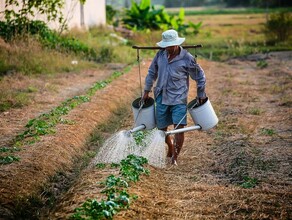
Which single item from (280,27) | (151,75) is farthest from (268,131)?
(280,27)

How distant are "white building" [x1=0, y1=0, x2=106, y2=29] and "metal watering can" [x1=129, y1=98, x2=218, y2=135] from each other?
36.7 ft

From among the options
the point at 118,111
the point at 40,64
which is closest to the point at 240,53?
the point at 40,64

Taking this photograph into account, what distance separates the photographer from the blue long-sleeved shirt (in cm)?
704

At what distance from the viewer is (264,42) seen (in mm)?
23797

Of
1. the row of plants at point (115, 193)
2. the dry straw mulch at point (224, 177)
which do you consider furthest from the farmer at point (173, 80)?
the row of plants at point (115, 193)

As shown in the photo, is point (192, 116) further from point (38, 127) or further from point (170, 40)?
point (38, 127)

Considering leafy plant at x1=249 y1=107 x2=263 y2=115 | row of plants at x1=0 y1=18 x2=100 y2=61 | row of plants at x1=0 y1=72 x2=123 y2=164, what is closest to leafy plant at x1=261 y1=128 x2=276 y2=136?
leafy plant at x1=249 y1=107 x2=263 y2=115

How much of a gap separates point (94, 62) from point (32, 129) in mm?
8964

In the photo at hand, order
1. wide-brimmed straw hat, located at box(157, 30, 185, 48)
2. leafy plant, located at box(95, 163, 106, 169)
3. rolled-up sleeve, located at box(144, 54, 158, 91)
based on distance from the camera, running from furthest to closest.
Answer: rolled-up sleeve, located at box(144, 54, 158, 91) → wide-brimmed straw hat, located at box(157, 30, 185, 48) → leafy plant, located at box(95, 163, 106, 169)

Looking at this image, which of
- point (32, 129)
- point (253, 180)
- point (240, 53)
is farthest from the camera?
point (240, 53)

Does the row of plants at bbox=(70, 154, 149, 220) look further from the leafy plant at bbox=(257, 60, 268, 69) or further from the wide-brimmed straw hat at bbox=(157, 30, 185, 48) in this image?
the leafy plant at bbox=(257, 60, 268, 69)

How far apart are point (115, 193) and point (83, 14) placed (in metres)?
18.4

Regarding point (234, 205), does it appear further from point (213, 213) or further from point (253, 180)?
point (253, 180)

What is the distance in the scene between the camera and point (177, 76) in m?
7.06
